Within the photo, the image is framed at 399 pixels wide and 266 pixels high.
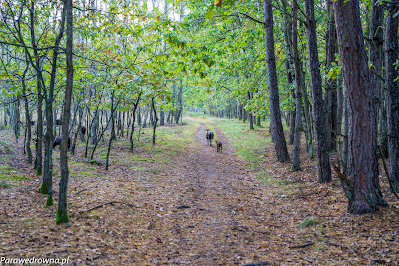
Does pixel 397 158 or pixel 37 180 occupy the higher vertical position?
pixel 397 158

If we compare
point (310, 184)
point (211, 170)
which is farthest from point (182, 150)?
point (310, 184)

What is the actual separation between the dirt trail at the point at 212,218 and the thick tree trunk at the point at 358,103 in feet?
8.90

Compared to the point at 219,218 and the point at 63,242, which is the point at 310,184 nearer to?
the point at 219,218

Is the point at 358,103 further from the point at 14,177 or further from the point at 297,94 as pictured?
the point at 14,177

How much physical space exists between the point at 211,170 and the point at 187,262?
868 cm

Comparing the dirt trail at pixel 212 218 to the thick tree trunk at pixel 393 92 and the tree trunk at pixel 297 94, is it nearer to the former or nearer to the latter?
the tree trunk at pixel 297 94

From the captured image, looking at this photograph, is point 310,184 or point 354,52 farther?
point 310,184

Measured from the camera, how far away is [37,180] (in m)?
9.52

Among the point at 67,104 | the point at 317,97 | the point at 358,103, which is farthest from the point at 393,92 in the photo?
the point at 67,104

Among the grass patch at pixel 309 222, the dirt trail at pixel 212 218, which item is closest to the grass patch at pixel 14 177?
the dirt trail at pixel 212 218

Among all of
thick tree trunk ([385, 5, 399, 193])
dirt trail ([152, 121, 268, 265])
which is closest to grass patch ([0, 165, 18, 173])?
dirt trail ([152, 121, 268, 265])

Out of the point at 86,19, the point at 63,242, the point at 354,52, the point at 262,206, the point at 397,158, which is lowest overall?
the point at 262,206

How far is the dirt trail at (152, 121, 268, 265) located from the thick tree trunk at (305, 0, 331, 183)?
2.57 metres

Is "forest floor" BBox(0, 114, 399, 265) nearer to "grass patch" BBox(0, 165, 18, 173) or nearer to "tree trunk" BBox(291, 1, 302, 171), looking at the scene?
"grass patch" BBox(0, 165, 18, 173)
